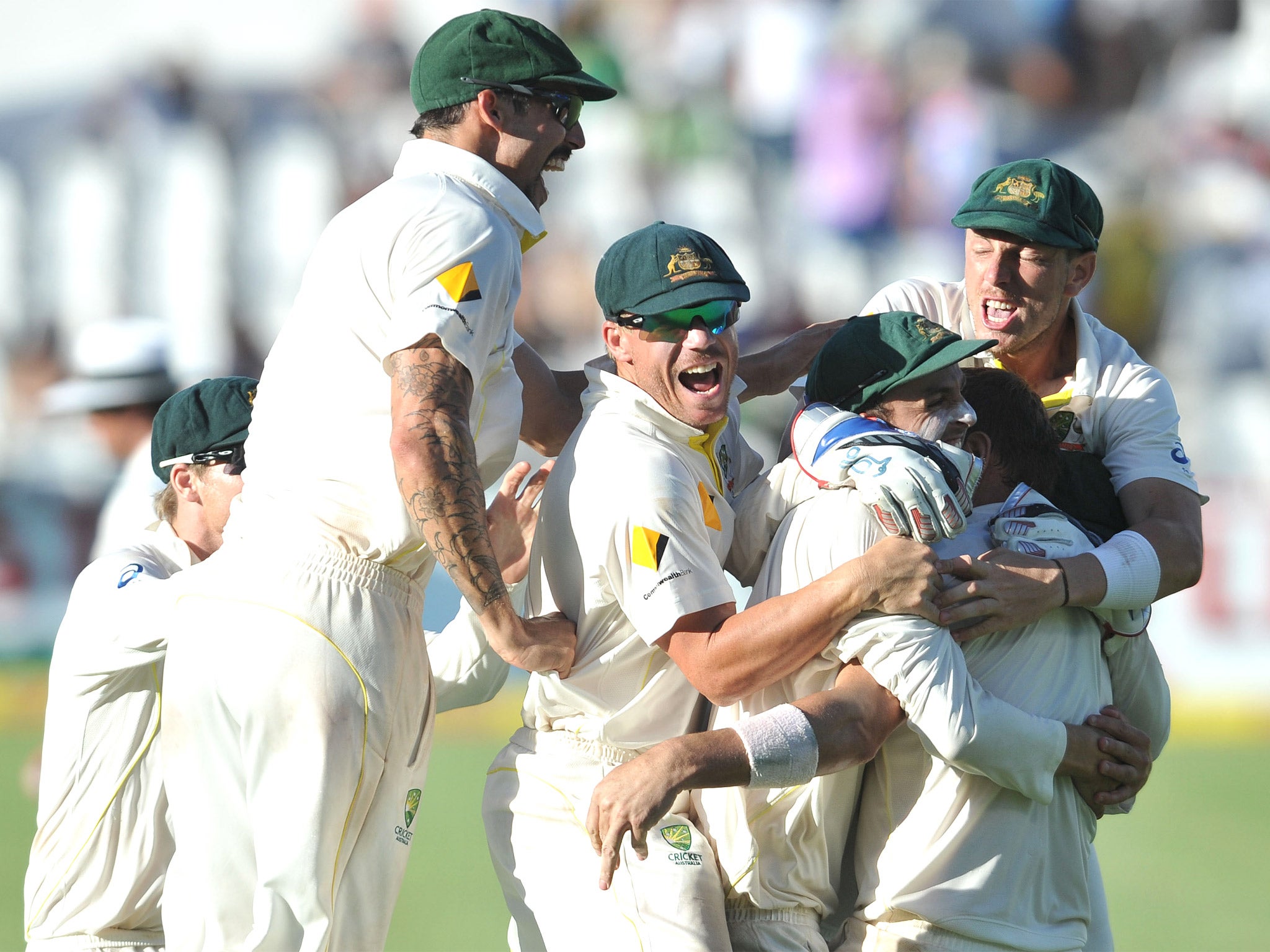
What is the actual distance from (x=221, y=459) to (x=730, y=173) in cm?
1049

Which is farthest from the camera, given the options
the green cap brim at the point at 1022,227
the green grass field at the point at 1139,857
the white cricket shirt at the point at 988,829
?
the green grass field at the point at 1139,857

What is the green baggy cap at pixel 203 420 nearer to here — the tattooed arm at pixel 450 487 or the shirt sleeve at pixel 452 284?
the shirt sleeve at pixel 452 284

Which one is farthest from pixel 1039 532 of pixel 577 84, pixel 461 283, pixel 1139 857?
pixel 1139 857

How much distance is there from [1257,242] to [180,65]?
34.4 feet

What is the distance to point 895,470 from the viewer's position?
2992 millimetres

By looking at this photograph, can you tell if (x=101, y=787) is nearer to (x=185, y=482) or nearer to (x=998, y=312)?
(x=185, y=482)

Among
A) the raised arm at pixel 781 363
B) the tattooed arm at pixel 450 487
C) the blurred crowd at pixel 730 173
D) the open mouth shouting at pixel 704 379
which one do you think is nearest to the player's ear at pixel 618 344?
the open mouth shouting at pixel 704 379

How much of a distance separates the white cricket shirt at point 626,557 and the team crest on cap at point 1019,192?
1.06 metres

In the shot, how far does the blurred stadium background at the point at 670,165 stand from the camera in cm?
1333

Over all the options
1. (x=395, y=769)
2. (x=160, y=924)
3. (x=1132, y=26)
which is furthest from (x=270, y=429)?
(x=1132, y=26)

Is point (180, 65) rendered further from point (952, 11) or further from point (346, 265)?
point (346, 265)

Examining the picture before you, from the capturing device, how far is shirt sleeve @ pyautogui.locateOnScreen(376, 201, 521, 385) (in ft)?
10.8

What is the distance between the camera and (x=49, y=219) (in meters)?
14.1

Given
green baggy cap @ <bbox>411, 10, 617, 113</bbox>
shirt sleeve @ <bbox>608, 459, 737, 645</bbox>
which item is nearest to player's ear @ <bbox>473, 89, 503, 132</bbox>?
green baggy cap @ <bbox>411, 10, 617, 113</bbox>
